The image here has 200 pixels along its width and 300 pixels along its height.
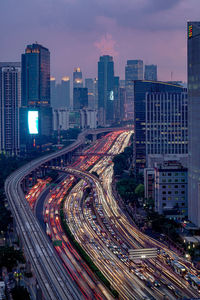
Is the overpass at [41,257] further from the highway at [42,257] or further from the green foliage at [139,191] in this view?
the green foliage at [139,191]

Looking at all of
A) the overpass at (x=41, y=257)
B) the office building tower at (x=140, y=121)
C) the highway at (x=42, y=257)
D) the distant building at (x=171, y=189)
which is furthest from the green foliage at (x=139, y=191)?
the office building tower at (x=140, y=121)

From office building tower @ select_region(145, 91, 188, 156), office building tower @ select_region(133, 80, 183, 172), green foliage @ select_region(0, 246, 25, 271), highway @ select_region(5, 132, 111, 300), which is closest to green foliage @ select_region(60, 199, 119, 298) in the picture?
highway @ select_region(5, 132, 111, 300)

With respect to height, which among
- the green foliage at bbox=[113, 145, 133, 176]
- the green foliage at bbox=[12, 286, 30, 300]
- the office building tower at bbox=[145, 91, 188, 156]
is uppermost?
the office building tower at bbox=[145, 91, 188, 156]

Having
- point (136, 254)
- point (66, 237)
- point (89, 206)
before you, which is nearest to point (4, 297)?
point (136, 254)

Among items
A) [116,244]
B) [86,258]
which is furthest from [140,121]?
[86,258]

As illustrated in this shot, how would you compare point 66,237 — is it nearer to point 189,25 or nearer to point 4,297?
point 4,297

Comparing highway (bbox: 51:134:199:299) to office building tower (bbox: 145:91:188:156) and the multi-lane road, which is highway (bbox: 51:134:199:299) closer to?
the multi-lane road
